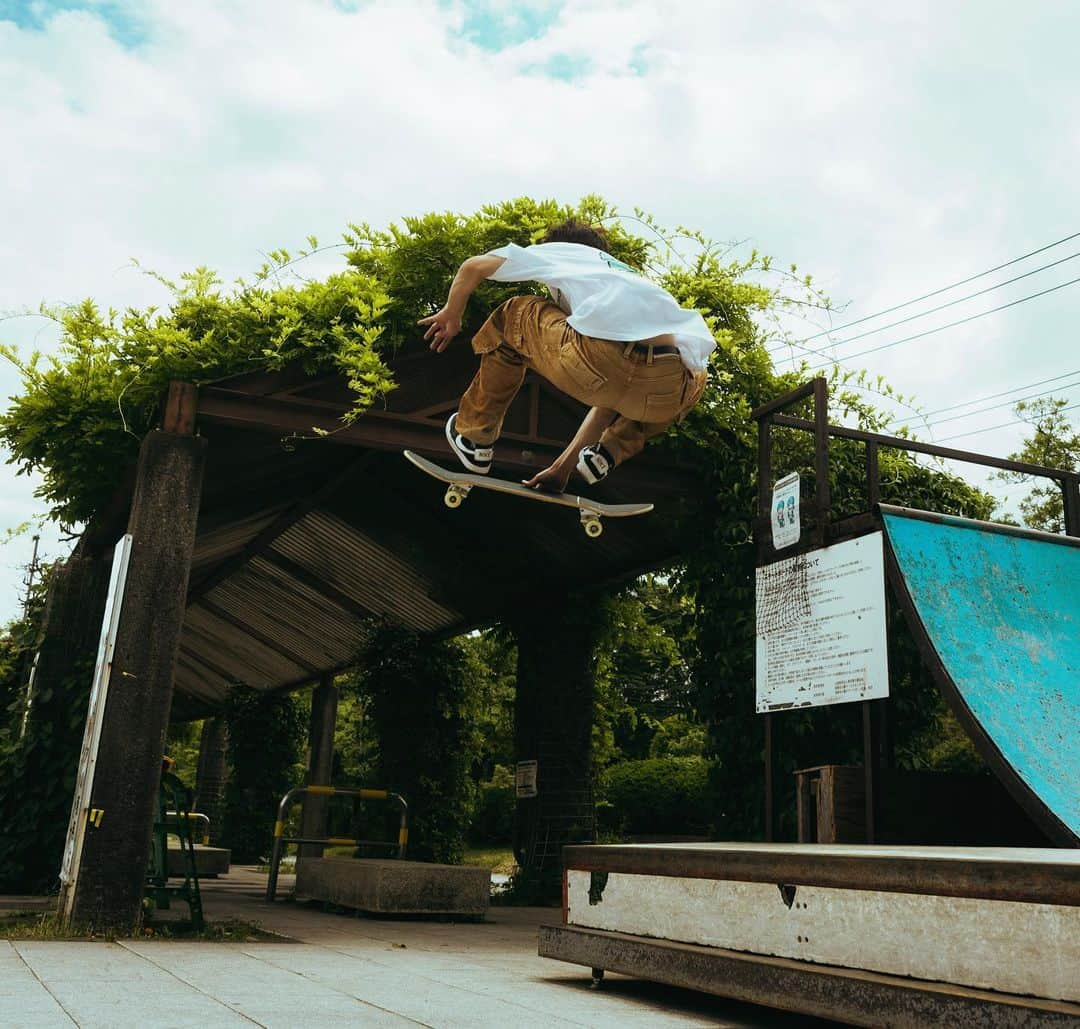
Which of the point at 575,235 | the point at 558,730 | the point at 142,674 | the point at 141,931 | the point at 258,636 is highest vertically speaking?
the point at 575,235

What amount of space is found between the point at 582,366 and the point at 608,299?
0.32m

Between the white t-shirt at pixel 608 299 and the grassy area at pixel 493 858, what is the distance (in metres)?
16.4

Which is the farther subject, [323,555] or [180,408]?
[323,555]

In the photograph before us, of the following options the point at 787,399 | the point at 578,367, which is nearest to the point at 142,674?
the point at 578,367

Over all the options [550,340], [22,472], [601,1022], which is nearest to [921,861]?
[601,1022]

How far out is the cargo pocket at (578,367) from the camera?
441 centimetres

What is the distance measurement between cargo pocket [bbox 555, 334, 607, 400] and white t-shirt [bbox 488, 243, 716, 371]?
134 mm

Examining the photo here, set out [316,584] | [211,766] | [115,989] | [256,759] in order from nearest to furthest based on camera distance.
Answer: [115,989]
[316,584]
[256,759]
[211,766]

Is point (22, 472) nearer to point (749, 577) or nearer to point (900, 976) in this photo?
point (749, 577)

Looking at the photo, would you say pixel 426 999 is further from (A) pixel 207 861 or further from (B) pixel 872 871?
(A) pixel 207 861

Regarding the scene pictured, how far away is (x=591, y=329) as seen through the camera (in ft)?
13.9

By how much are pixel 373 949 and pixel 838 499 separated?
428cm

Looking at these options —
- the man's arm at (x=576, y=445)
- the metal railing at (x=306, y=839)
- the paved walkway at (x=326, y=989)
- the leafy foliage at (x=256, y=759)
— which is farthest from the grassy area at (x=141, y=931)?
the leafy foliage at (x=256, y=759)

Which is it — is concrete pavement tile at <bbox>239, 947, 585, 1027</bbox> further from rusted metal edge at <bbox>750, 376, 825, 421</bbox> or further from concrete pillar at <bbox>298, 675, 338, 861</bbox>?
concrete pillar at <bbox>298, 675, 338, 861</bbox>
